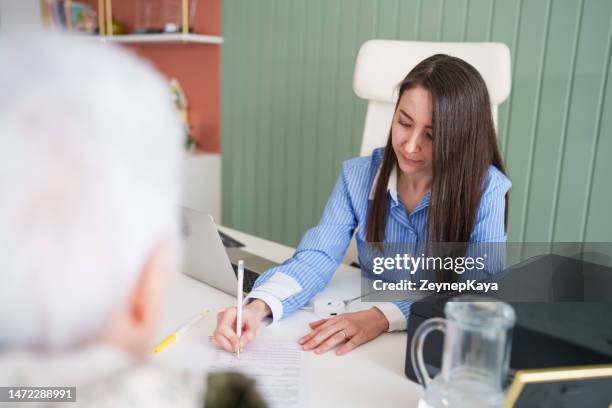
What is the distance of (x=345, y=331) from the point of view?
1000mm

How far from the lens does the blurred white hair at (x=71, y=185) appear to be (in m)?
0.32

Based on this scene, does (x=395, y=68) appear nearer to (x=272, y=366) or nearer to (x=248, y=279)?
(x=248, y=279)

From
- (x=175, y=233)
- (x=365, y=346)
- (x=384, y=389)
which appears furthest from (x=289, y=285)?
(x=175, y=233)

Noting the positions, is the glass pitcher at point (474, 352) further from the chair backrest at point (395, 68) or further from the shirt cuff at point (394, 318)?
the chair backrest at point (395, 68)

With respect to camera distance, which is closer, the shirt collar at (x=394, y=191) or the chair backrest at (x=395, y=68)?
the shirt collar at (x=394, y=191)

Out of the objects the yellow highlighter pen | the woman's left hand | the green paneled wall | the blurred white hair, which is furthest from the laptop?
the green paneled wall

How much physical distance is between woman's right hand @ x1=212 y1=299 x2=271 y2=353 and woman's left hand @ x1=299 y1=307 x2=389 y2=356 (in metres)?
0.10

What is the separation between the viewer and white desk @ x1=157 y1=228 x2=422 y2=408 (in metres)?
0.82

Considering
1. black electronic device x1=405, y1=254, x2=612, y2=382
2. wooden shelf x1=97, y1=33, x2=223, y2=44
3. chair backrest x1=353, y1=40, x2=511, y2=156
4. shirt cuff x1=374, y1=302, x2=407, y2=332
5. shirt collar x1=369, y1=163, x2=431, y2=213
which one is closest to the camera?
black electronic device x1=405, y1=254, x2=612, y2=382

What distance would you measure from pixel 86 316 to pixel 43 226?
0.21ft

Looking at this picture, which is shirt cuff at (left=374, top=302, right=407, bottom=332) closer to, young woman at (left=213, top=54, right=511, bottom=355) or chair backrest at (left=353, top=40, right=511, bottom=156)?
young woman at (left=213, top=54, right=511, bottom=355)

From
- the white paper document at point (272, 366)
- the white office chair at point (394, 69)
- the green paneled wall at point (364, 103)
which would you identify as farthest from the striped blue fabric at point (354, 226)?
the green paneled wall at point (364, 103)

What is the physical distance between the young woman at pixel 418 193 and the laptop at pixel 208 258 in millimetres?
80

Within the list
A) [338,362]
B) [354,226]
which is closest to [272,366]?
[338,362]
